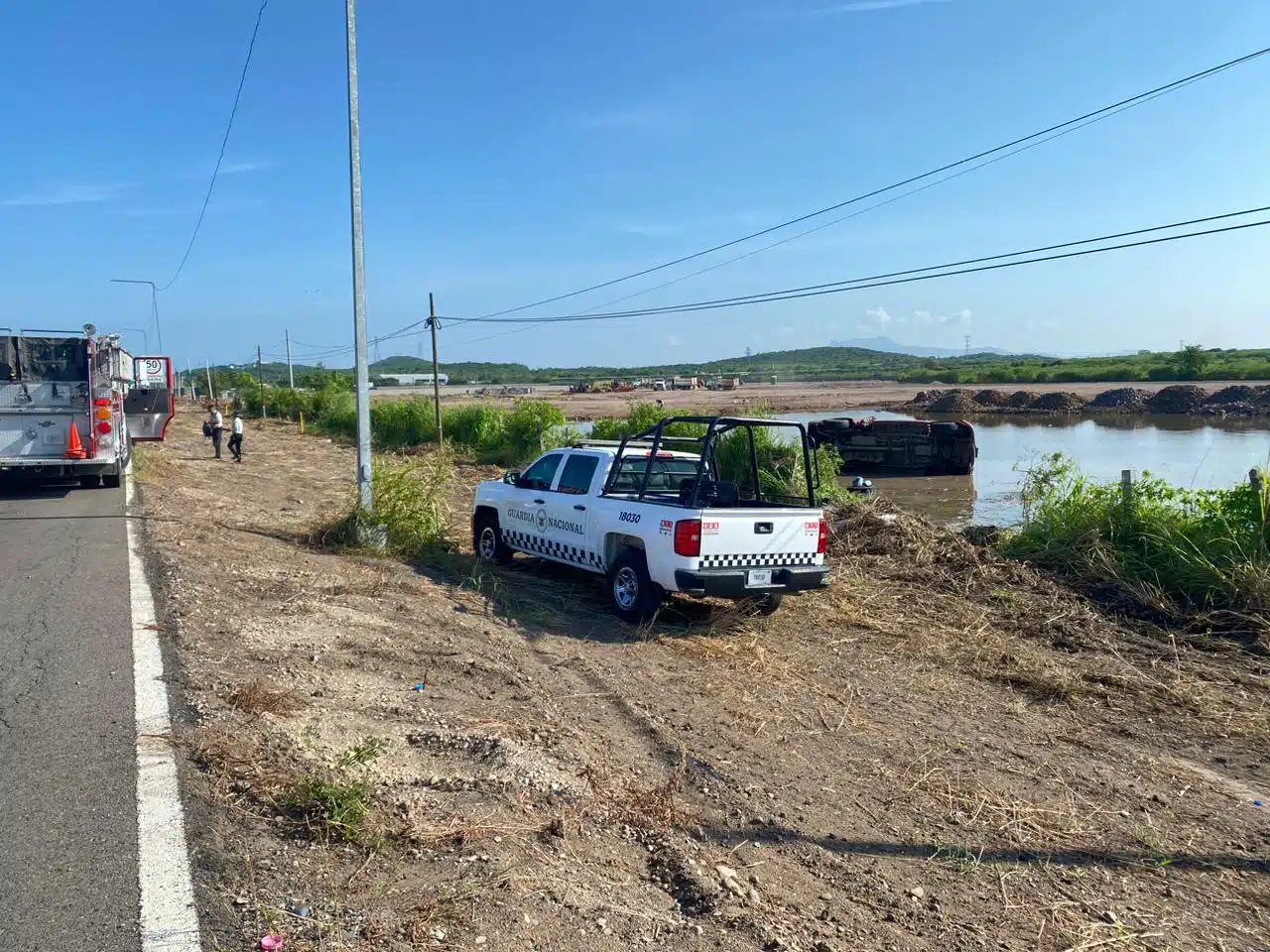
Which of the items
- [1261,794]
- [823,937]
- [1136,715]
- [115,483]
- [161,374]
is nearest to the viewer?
[823,937]

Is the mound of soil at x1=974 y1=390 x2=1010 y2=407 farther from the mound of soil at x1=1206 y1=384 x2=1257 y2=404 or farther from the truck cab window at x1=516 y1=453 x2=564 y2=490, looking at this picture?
the truck cab window at x1=516 y1=453 x2=564 y2=490

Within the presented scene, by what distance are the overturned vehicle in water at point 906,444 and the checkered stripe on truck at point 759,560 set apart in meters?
19.0

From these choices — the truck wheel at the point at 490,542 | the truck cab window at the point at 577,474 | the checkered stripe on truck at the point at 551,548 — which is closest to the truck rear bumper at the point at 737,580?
the checkered stripe on truck at the point at 551,548

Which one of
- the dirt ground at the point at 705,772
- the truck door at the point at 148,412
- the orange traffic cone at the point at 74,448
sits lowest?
the dirt ground at the point at 705,772

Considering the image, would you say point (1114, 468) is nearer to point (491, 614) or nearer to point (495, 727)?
point (491, 614)

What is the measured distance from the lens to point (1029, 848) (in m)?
4.92

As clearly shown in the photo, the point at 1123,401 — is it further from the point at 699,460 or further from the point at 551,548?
the point at 699,460

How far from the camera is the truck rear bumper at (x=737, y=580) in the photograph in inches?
354

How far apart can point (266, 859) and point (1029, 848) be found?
3.54 m

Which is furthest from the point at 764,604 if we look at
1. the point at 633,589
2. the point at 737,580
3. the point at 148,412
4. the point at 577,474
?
the point at 148,412

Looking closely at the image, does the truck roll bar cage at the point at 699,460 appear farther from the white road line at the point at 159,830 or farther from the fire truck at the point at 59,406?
the fire truck at the point at 59,406

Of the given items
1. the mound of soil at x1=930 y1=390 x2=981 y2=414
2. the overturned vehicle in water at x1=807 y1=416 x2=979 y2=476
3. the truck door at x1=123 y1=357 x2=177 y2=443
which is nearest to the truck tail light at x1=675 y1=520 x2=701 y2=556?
the truck door at x1=123 y1=357 x2=177 y2=443

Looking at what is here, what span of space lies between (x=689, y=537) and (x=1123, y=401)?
61.4 m

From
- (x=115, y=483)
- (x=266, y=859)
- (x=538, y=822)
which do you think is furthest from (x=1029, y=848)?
(x=115, y=483)
